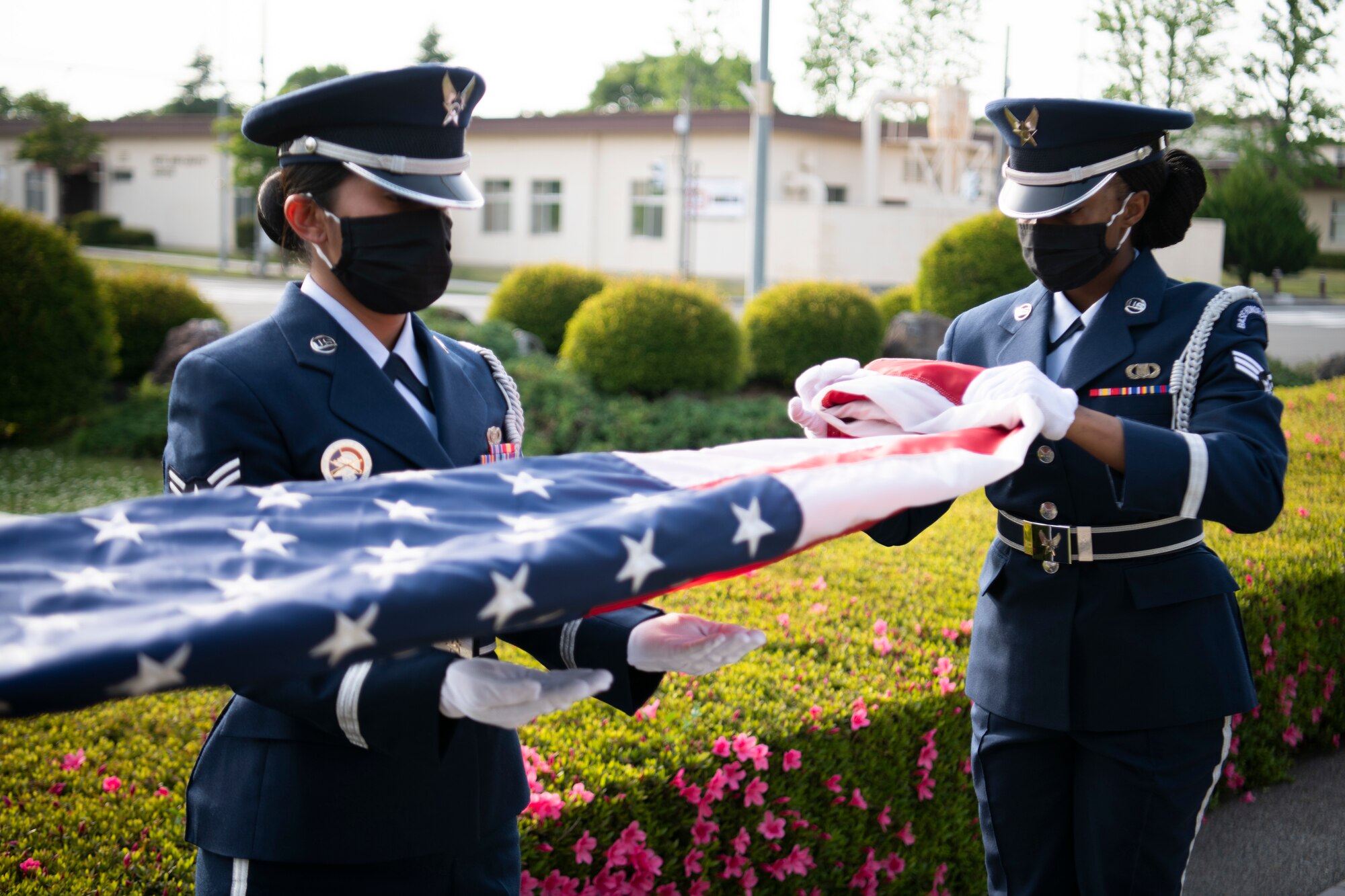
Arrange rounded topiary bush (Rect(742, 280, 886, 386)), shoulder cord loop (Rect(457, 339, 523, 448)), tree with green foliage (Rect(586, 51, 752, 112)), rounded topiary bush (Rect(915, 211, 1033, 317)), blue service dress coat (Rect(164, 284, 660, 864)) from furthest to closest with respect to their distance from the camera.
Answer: tree with green foliage (Rect(586, 51, 752, 112)) → rounded topiary bush (Rect(915, 211, 1033, 317)) → rounded topiary bush (Rect(742, 280, 886, 386)) → shoulder cord loop (Rect(457, 339, 523, 448)) → blue service dress coat (Rect(164, 284, 660, 864))

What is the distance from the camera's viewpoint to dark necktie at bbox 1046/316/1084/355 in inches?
104

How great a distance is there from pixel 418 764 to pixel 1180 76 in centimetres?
3753

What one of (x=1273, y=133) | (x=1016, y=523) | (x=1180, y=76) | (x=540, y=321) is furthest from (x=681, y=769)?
(x=1273, y=133)

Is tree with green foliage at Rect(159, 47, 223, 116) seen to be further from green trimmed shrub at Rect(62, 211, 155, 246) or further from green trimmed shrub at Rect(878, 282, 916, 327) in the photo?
green trimmed shrub at Rect(878, 282, 916, 327)

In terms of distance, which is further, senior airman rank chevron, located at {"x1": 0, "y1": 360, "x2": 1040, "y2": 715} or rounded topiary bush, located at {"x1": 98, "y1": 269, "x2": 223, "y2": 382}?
rounded topiary bush, located at {"x1": 98, "y1": 269, "x2": 223, "y2": 382}

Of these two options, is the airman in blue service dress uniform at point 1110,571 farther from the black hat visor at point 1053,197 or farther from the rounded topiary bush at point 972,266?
the rounded topiary bush at point 972,266

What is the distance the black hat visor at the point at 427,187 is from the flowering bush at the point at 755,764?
138cm

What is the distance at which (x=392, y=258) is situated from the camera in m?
1.95

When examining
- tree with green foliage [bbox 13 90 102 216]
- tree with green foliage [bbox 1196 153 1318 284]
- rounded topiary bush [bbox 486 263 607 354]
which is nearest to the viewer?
rounded topiary bush [bbox 486 263 607 354]

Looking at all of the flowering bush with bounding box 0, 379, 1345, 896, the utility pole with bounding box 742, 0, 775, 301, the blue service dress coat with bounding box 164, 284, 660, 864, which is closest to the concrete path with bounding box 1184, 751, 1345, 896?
the flowering bush with bounding box 0, 379, 1345, 896

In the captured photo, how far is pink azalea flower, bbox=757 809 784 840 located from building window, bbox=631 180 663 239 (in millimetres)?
30925

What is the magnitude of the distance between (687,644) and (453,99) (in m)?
0.99

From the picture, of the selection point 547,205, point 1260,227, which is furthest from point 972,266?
point 547,205

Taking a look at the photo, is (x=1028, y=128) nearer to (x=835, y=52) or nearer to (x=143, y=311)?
(x=143, y=311)
